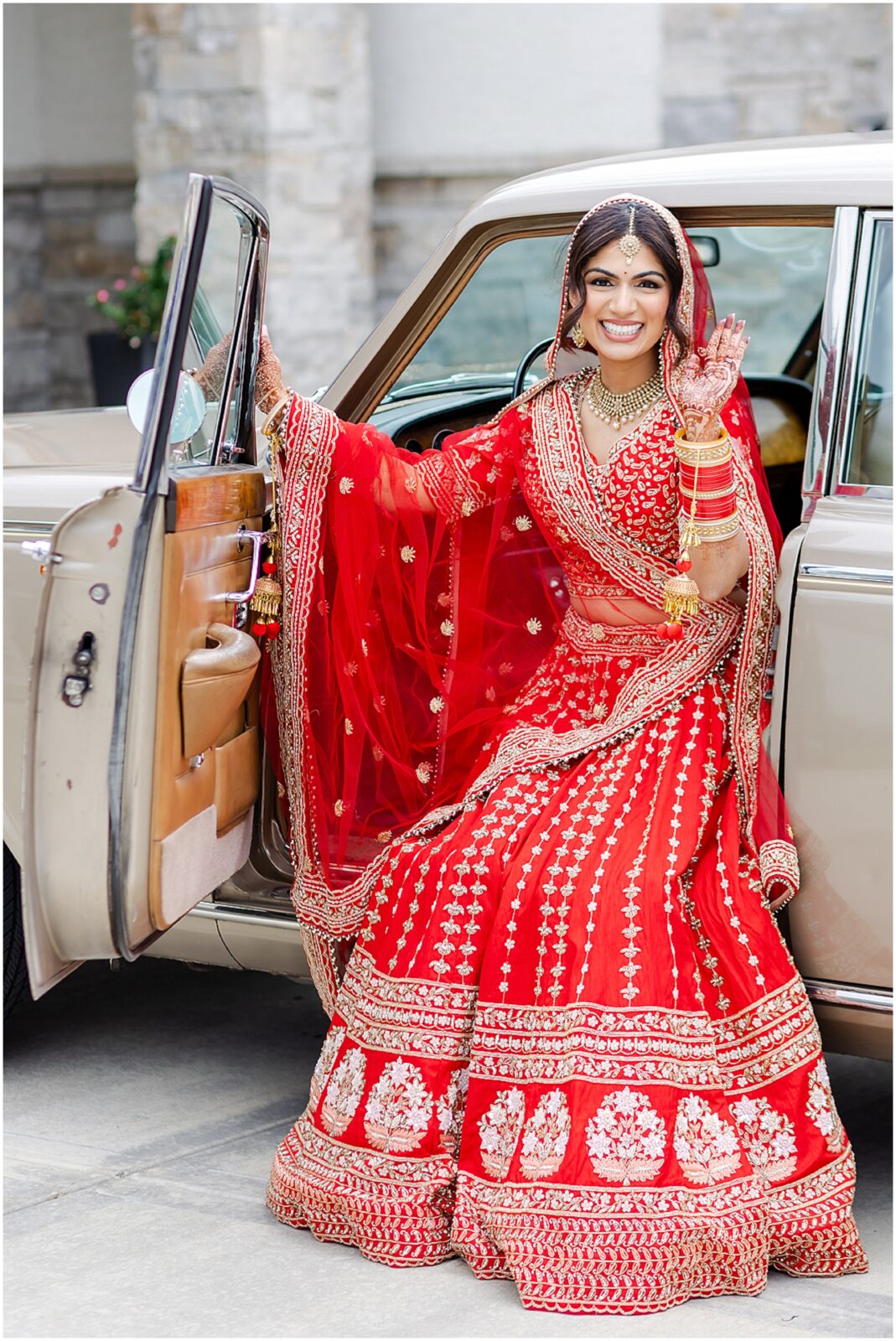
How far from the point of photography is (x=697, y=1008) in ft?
9.17

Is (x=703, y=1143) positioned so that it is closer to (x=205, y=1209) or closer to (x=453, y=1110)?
(x=453, y=1110)

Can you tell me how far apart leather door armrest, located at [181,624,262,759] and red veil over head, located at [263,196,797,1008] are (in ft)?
0.75

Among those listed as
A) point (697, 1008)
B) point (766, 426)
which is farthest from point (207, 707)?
point (766, 426)

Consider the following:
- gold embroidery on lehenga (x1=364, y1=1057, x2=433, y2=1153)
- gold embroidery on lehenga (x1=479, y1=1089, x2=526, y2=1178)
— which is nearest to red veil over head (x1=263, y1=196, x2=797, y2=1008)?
gold embroidery on lehenga (x1=364, y1=1057, x2=433, y2=1153)

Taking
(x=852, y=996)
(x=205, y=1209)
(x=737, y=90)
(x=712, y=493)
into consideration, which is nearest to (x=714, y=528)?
(x=712, y=493)

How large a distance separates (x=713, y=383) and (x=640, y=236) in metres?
0.34

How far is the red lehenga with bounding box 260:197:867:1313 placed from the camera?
2730mm

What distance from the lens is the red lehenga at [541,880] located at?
2730mm

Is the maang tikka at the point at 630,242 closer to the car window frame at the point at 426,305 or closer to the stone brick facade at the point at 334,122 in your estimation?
the car window frame at the point at 426,305

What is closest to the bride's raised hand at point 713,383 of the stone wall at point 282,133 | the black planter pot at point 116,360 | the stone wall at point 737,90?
the stone wall at point 282,133

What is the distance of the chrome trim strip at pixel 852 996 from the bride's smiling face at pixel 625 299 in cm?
116

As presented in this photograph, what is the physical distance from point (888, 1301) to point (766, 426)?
2.13m

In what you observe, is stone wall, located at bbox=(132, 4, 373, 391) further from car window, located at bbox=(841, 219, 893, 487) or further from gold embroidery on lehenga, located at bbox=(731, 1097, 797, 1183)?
gold embroidery on lehenga, located at bbox=(731, 1097, 797, 1183)

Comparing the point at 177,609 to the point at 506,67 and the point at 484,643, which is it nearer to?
the point at 484,643
